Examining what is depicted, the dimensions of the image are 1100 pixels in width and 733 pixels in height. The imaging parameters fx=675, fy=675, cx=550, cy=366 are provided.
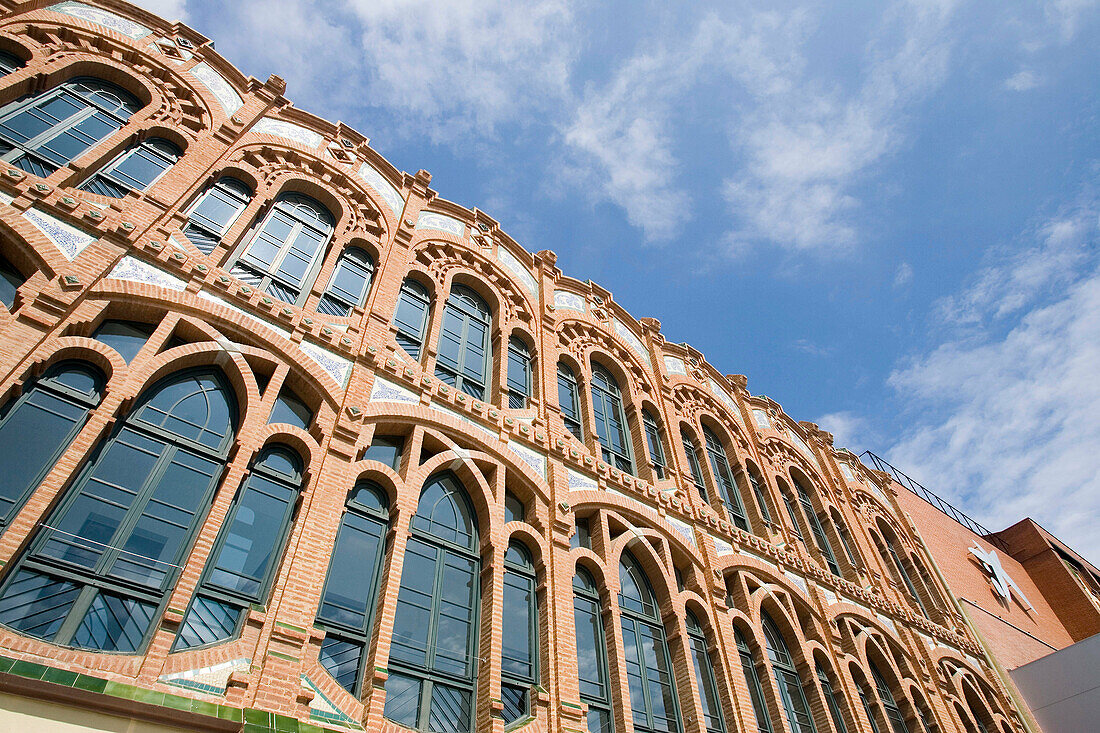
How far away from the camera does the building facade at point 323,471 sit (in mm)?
6285

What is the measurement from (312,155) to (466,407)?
5609 millimetres

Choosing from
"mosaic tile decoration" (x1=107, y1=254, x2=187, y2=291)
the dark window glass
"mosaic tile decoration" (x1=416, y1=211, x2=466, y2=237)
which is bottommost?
the dark window glass

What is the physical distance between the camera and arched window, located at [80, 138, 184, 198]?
29.8 feet

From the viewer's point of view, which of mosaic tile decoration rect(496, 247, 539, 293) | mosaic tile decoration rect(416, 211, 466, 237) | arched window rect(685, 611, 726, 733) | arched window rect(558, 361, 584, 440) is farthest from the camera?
mosaic tile decoration rect(496, 247, 539, 293)

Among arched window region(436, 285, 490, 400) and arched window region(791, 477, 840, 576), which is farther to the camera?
arched window region(791, 477, 840, 576)

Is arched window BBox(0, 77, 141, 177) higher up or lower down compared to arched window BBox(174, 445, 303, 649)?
higher up

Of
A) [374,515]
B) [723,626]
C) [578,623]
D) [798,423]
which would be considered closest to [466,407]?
[374,515]

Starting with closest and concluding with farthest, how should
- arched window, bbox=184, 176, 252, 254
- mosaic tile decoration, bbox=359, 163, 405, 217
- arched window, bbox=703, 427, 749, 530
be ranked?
arched window, bbox=184, 176, 252, 254
mosaic tile decoration, bbox=359, 163, 405, 217
arched window, bbox=703, 427, 749, 530

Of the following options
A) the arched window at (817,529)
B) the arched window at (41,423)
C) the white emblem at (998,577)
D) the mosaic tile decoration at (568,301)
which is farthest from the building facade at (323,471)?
the white emblem at (998,577)

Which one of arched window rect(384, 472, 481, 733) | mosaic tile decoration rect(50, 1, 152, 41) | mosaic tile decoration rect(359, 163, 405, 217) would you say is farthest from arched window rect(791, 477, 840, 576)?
mosaic tile decoration rect(50, 1, 152, 41)

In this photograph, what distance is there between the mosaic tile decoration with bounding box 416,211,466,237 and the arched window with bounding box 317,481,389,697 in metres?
6.24

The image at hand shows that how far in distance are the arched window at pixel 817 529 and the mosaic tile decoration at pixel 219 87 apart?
15.9 metres

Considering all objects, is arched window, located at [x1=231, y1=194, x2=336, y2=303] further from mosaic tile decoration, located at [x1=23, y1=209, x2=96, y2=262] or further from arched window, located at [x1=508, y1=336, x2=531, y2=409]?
arched window, located at [x1=508, y1=336, x2=531, y2=409]

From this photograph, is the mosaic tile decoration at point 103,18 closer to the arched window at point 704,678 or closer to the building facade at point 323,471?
the building facade at point 323,471
